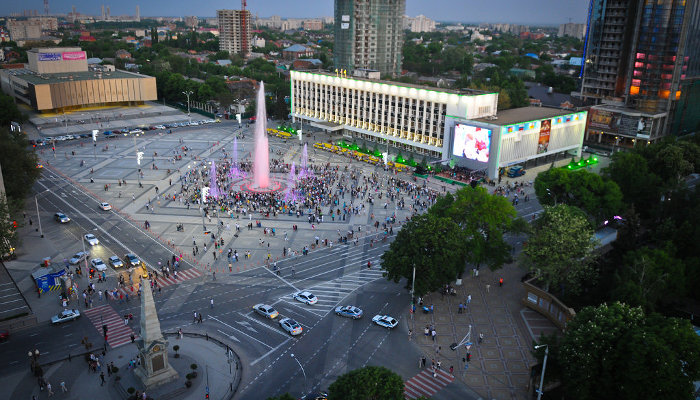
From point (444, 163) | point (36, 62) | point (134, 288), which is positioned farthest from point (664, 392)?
point (36, 62)

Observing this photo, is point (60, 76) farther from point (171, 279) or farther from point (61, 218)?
point (171, 279)

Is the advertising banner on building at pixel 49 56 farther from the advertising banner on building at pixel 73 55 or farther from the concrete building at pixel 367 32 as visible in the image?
the concrete building at pixel 367 32

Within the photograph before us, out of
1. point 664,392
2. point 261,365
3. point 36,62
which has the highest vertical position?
point 36,62

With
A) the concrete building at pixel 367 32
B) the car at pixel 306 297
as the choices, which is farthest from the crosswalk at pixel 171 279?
the concrete building at pixel 367 32

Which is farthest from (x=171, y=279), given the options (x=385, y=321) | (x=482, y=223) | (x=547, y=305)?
(x=547, y=305)

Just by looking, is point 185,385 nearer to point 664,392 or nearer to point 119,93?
point 664,392

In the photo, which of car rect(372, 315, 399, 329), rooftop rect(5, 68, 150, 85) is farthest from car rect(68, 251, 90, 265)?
rooftop rect(5, 68, 150, 85)
